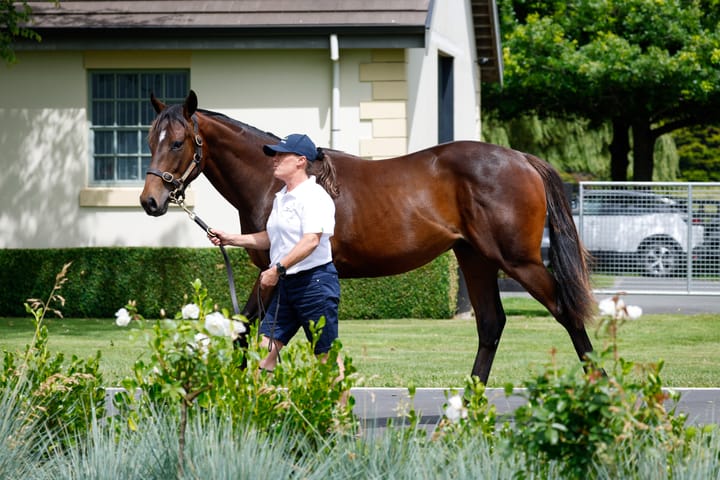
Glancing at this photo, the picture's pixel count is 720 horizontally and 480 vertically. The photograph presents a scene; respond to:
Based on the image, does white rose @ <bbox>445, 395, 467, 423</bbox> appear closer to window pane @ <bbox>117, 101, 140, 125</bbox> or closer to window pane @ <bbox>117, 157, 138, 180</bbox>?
window pane @ <bbox>117, 157, 138, 180</bbox>

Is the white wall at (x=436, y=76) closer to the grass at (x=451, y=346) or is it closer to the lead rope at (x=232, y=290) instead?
the grass at (x=451, y=346)

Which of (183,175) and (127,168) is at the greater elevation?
(127,168)

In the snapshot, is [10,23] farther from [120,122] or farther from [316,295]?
[316,295]

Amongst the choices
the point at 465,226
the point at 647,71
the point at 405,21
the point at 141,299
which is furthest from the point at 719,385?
the point at 647,71

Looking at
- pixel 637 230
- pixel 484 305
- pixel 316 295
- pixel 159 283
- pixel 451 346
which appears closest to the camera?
pixel 316 295

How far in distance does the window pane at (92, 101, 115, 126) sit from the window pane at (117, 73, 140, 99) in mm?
230

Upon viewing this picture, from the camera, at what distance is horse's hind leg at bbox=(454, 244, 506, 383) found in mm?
8938

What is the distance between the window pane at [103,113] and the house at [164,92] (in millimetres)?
15

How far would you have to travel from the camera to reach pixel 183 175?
855cm

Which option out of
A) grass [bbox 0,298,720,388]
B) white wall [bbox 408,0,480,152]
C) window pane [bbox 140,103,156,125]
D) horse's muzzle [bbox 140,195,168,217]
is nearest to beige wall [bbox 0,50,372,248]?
window pane [bbox 140,103,156,125]

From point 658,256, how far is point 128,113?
27.5ft

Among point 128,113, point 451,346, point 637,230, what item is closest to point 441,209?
point 451,346

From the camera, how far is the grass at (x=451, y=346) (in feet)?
36.3

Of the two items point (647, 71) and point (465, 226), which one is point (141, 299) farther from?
point (647, 71)
